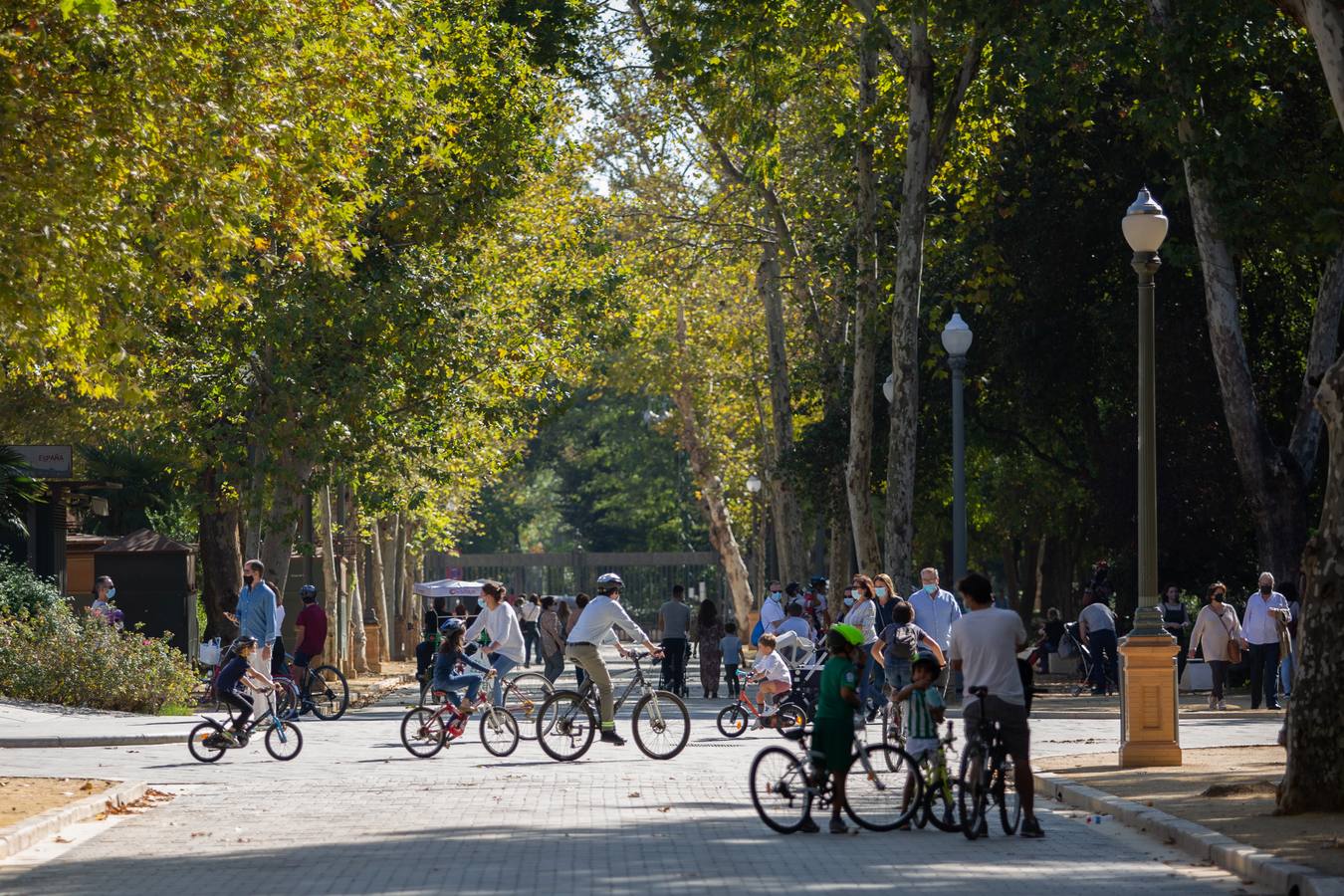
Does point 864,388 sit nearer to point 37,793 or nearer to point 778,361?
point 778,361

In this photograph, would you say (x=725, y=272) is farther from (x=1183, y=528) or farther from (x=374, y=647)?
(x=1183, y=528)

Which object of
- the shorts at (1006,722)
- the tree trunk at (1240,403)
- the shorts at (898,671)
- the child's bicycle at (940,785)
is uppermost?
the tree trunk at (1240,403)

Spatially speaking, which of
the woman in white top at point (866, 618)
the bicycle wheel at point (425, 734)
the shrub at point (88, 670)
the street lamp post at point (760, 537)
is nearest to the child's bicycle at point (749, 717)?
the woman in white top at point (866, 618)

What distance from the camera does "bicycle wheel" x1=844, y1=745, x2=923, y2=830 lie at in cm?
1410

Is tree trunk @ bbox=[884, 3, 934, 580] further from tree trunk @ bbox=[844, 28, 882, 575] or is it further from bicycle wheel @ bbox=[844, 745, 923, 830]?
bicycle wheel @ bbox=[844, 745, 923, 830]

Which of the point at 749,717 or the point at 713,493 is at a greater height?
the point at 713,493

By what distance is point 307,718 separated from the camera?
91.7ft

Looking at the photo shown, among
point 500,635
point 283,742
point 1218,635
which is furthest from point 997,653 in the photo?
point 1218,635

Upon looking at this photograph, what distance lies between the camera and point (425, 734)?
68.8ft

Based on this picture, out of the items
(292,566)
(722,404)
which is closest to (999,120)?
(292,566)

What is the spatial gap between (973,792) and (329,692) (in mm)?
16890

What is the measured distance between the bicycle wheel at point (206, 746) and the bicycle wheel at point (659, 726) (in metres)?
4.16

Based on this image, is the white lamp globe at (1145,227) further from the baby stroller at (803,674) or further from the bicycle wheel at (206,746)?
the bicycle wheel at (206,746)

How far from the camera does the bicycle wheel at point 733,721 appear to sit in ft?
78.5
